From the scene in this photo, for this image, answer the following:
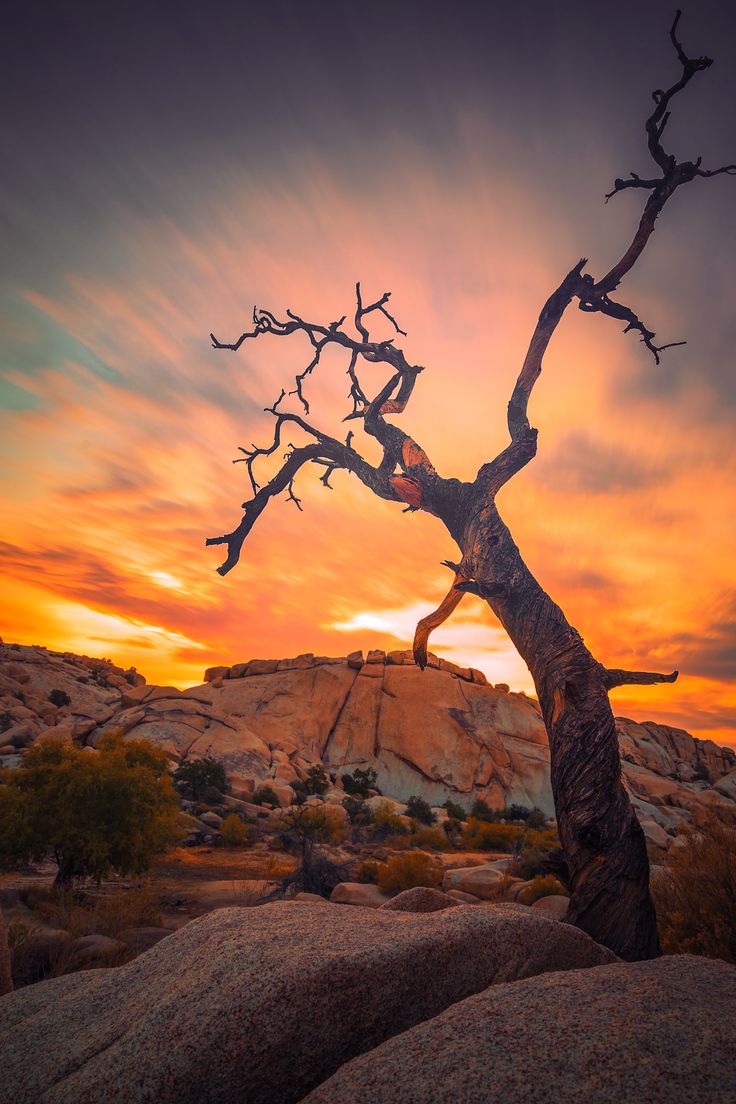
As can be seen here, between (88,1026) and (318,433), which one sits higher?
(318,433)

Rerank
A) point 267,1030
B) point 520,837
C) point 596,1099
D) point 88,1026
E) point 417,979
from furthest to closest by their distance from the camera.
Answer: point 520,837 → point 88,1026 → point 417,979 → point 267,1030 → point 596,1099

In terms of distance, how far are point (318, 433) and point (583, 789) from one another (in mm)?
7199

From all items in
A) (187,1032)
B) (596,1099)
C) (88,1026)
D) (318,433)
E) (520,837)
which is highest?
(318,433)

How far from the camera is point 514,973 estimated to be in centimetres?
338

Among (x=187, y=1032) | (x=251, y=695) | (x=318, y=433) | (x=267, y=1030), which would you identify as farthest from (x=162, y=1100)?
(x=251, y=695)

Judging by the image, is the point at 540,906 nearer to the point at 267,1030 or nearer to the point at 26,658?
the point at 267,1030

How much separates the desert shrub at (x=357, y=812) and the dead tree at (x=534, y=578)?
664 inches

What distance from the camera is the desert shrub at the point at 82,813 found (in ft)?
30.4

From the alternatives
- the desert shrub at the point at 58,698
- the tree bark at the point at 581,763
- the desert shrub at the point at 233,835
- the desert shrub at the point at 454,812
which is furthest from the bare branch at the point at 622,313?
the desert shrub at the point at 58,698

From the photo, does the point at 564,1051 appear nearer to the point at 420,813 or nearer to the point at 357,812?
the point at 357,812

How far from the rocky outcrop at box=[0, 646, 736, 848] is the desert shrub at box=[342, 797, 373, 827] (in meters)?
3.09

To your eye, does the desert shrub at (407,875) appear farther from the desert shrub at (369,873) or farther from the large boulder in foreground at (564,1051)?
the large boulder in foreground at (564,1051)

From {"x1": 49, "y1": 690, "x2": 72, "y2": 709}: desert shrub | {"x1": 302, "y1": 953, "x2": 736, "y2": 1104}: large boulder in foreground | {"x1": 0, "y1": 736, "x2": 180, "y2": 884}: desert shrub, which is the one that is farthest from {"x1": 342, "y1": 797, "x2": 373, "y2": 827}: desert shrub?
{"x1": 49, "y1": 690, "x2": 72, "y2": 709}: desert shrub

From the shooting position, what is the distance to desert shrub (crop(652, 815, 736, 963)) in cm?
434
